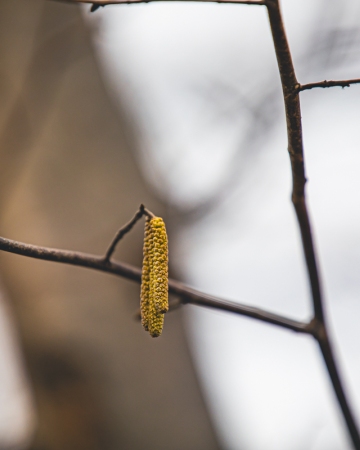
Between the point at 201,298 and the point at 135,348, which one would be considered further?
the point at 135,348

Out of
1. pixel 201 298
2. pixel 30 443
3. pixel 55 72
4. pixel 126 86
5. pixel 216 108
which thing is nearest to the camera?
pixel 201 298

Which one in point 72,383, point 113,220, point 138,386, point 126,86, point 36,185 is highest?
point 126,86

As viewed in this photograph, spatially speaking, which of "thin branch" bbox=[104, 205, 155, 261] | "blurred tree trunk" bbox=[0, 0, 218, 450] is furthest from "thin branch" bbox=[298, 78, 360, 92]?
"blurred tree trunk" bbox=[0, 0, 218, 450]

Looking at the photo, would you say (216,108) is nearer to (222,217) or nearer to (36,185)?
(222,217)

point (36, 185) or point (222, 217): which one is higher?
point (36, 185)

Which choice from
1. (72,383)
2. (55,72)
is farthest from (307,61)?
(72,383)

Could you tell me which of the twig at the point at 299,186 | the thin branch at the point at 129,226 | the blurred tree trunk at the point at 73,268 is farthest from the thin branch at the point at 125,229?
the blurred tree trunk at the point at 73,268
